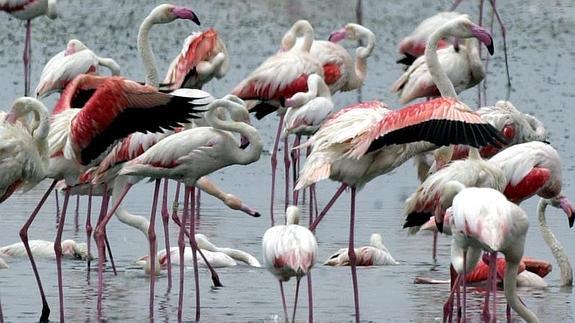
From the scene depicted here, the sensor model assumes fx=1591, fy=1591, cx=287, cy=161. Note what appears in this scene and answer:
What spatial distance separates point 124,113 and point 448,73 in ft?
17.3

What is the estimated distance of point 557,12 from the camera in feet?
72.4

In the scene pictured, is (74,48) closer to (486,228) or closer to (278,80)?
(278,80)

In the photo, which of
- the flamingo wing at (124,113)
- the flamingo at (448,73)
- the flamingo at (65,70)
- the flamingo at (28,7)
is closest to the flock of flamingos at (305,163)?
the flamingo wing at (124,113)

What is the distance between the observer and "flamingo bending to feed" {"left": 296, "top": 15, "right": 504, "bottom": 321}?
24.8 feet

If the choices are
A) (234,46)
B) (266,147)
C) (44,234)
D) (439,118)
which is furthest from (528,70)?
(439,118)

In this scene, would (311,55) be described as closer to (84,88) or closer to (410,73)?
(410,73)

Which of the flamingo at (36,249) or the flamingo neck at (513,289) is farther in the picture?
the flamingo at (36,249)

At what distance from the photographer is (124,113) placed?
794 centimetres

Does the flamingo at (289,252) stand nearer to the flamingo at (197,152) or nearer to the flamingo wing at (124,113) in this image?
the flamingo at (197,152)

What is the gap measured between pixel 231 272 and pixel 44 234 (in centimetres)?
158

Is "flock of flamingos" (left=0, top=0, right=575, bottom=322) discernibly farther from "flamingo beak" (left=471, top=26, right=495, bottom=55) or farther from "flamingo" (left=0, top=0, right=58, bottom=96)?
"flamingo" (left=0, top=0, right=58, bottom=96)

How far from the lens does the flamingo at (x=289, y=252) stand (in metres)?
7.19

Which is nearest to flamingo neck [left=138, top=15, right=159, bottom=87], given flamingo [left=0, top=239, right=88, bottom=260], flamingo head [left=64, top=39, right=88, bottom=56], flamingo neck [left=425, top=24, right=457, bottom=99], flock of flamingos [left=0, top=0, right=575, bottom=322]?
flock of flamingos [left=0, top=0, right=575, bottom=322]

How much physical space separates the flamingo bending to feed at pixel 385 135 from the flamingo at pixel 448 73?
361 centimetres
